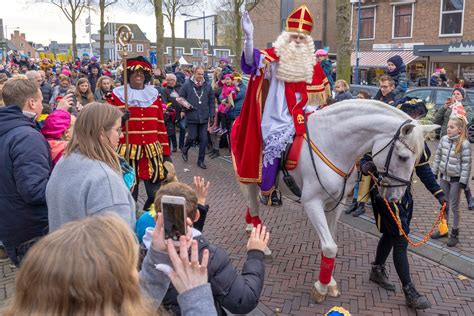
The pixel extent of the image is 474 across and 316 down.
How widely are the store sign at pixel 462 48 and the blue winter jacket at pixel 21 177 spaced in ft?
89.1

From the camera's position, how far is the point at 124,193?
8.69 feet

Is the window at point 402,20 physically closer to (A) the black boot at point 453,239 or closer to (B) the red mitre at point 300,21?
(A) the black boot at point 453,239

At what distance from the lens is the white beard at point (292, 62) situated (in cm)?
462

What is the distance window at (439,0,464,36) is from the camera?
26.6m

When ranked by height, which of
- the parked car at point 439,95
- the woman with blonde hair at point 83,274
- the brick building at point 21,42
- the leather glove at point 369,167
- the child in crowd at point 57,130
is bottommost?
the leather glove at point 369,167

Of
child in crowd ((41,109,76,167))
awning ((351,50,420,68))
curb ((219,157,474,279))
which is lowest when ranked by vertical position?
curb ((219,157,474,279))

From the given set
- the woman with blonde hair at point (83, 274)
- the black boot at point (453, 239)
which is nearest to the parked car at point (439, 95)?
the black boot at point (453, 239)

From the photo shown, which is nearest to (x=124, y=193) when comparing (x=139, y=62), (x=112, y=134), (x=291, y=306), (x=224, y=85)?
(x=112, y=134)

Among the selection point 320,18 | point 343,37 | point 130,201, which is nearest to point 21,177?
point 130,201

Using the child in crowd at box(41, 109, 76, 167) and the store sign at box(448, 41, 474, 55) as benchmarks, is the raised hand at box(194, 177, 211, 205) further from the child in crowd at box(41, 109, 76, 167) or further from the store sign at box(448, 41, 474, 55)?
the store sign at box(448, 41, 474, 55)

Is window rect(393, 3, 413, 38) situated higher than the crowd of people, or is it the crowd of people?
window rect(393, 3, 413, 38)

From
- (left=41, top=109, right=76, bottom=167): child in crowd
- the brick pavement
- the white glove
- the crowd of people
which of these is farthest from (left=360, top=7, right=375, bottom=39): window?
(left=41, top=109, right=76, bottom=167): child in crowd

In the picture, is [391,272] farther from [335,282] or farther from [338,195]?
[338,195]

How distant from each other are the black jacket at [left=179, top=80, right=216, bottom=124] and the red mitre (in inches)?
218
